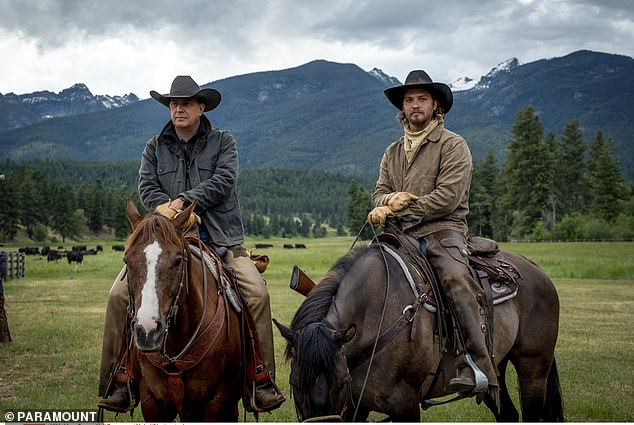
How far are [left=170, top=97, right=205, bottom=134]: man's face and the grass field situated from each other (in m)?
3.62

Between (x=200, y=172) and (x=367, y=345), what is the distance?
7.73 ft

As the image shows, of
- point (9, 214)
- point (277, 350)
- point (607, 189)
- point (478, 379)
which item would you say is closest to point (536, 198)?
point (607, 189)

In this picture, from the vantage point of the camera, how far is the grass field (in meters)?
8.32

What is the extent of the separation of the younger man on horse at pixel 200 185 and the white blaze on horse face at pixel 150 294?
4.52 ft

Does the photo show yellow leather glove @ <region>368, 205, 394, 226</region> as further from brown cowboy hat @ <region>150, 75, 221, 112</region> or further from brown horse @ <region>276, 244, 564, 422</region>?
brown cowboy hat @ <region>150, 75, 221, 112</region>

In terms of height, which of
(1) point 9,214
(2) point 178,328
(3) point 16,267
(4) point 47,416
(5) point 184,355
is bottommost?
(3) point 16,267

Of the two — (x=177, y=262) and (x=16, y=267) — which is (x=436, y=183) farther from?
(x=16, y=267)

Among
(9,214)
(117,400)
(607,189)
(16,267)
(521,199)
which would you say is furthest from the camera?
(9,214)

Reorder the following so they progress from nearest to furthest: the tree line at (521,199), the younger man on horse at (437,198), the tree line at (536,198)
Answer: the younger man on horse at (437,198), the tree line at (536,198), the tree line at (521,199)

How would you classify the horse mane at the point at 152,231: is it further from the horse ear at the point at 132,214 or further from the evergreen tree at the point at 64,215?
the evergreen tree at the point at 64,215

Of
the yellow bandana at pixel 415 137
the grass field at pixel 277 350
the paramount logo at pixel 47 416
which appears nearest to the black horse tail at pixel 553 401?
the grass field at pixel 277 350

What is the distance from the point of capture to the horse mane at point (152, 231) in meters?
4.16

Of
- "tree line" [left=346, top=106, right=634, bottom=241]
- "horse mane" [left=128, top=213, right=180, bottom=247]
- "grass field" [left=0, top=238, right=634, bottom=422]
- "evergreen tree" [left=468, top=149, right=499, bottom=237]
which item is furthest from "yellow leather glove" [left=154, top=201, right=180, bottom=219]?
"tree line" [left=346, top=106, right=634, bottom=241]

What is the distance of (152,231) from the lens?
418cm
